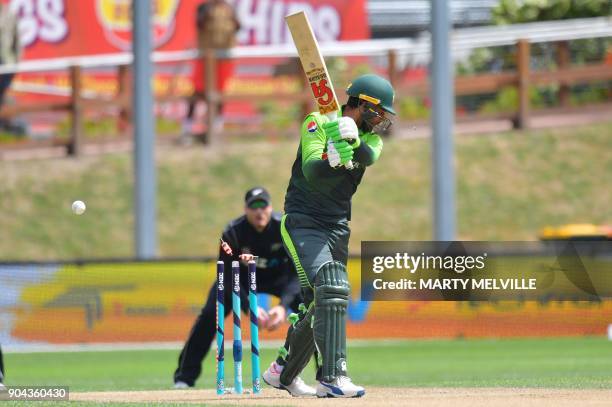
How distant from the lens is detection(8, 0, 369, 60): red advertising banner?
97.7 ft

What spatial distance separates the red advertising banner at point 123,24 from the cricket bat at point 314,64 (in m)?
20.0

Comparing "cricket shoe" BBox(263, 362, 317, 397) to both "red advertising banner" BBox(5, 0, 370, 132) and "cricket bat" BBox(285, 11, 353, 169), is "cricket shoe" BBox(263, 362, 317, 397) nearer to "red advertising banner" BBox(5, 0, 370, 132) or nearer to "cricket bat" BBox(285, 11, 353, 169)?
"cricket bat" BBox(285, 11, 353, 169)

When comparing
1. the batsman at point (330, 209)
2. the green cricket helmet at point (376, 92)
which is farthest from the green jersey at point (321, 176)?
the green cricket helmet at point (376, 92)

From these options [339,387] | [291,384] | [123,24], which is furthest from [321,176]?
[123,24]

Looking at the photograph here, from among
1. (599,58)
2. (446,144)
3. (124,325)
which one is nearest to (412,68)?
(599,58)

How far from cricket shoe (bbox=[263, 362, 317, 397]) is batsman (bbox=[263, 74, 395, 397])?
0.46 metres

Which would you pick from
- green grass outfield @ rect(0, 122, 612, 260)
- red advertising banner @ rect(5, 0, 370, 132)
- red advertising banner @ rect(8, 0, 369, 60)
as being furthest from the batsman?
red advertising banner @ rect(8, 0, 369, 60)

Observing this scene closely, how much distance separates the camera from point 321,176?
9195 millimetres

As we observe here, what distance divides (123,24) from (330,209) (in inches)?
850

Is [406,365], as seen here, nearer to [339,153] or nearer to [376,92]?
[376,92]

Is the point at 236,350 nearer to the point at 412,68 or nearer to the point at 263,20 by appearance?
the point at 412,68

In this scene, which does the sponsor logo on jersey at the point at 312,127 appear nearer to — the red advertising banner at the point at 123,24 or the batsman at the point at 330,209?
the batsman at the point at 330,209

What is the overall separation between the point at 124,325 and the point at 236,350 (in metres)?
9.78

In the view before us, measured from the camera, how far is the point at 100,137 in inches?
1062
